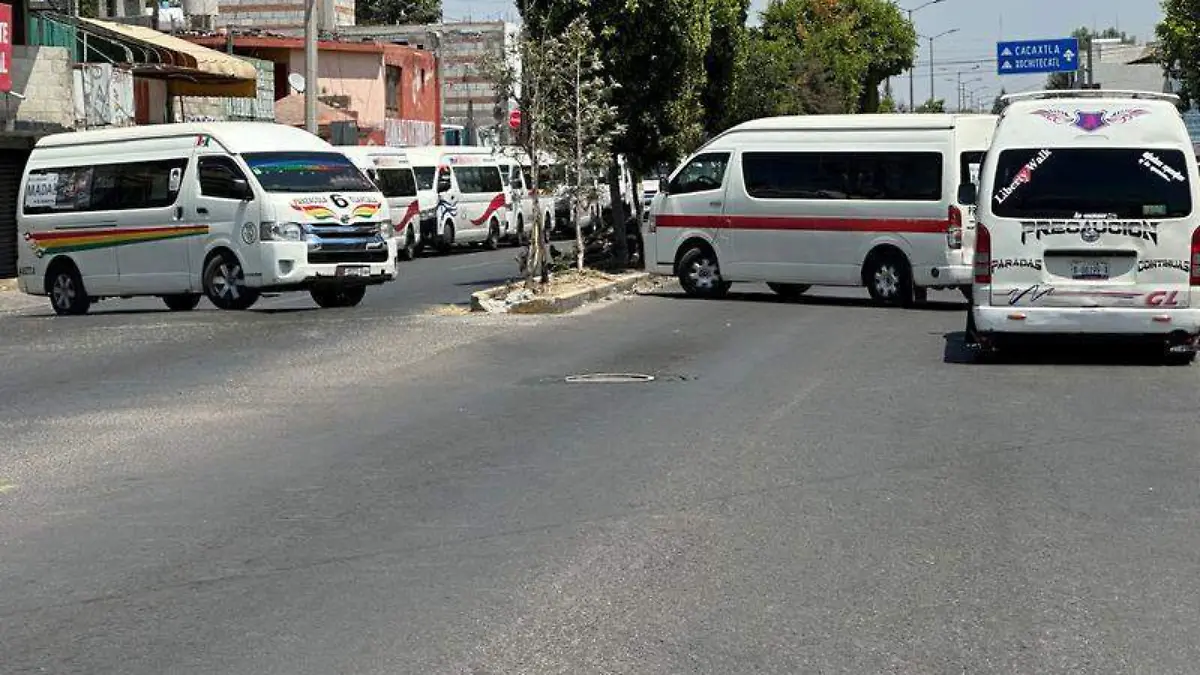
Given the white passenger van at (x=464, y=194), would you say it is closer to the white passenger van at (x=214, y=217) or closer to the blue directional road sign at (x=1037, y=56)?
the white passenger van at (x=214, y=217)

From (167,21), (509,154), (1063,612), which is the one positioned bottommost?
(1063,612)

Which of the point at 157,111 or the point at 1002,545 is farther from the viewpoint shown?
the point at 157,111

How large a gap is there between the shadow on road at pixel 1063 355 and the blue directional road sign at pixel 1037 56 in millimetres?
52085

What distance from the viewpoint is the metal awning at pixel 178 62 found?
40000mm

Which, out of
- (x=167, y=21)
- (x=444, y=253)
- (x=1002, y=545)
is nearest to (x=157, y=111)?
(x=444, y=253)

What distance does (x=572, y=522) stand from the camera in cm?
917

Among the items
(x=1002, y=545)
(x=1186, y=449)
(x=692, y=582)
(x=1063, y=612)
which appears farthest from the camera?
(x=1186, y=449)

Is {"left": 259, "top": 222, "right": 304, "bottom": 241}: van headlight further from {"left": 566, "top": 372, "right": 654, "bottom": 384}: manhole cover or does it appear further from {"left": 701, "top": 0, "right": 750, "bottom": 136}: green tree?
{"left": 701, "top": 0, "right": 750, "bottom": 136}: green tree

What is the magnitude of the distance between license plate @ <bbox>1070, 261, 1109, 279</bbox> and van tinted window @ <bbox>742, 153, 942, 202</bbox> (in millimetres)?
8164

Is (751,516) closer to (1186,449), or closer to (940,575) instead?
(940,575)

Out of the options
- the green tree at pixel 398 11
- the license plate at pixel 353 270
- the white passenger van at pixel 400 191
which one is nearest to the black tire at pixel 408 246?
the white passenger van at pixel 400 191

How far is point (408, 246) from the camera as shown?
142 feet

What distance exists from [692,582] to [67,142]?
2017 centimetres

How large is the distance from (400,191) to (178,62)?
603 centimetres
